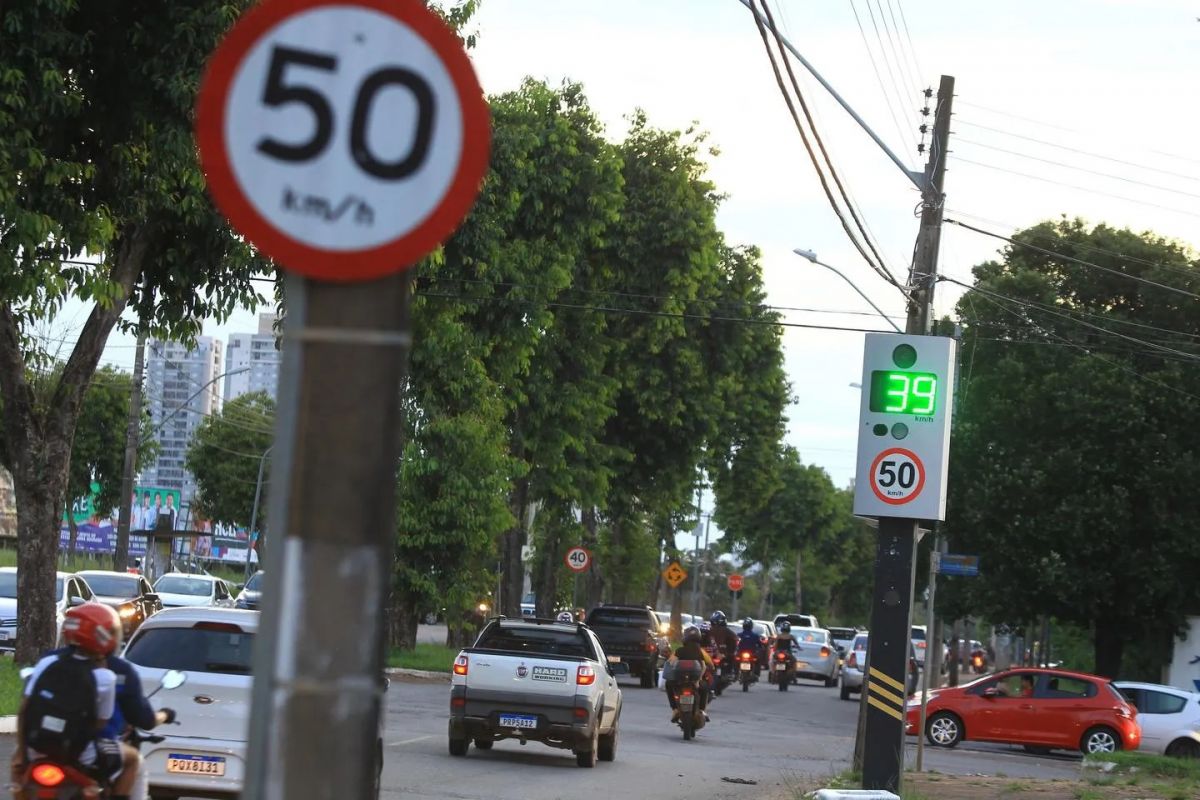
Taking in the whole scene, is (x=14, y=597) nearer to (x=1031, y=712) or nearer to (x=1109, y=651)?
(x=1031, y=712)

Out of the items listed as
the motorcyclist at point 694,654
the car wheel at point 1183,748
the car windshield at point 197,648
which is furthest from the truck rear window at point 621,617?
the car windshield at point 197,648

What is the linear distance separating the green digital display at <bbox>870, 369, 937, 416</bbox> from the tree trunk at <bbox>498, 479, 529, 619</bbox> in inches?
1164

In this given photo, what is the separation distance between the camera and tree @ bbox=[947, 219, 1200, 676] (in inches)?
1678

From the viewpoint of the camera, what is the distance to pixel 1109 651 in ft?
149

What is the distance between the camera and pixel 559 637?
20031 mm

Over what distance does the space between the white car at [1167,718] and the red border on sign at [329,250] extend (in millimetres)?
30049

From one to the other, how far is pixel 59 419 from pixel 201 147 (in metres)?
19.2

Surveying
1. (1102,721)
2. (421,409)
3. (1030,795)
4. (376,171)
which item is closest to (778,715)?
(1102,721)

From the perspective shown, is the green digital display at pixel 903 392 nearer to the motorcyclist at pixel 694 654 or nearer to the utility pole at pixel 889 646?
the utility pole at pixel 889 646

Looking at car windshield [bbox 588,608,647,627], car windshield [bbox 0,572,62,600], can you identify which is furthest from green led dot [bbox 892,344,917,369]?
car windshield [bbox 588,608,647,627]

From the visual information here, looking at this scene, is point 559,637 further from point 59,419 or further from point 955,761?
point 955,761

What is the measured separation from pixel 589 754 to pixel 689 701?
17.7ft

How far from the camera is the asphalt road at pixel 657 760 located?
669 inches

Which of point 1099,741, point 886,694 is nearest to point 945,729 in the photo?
point 1099,741
